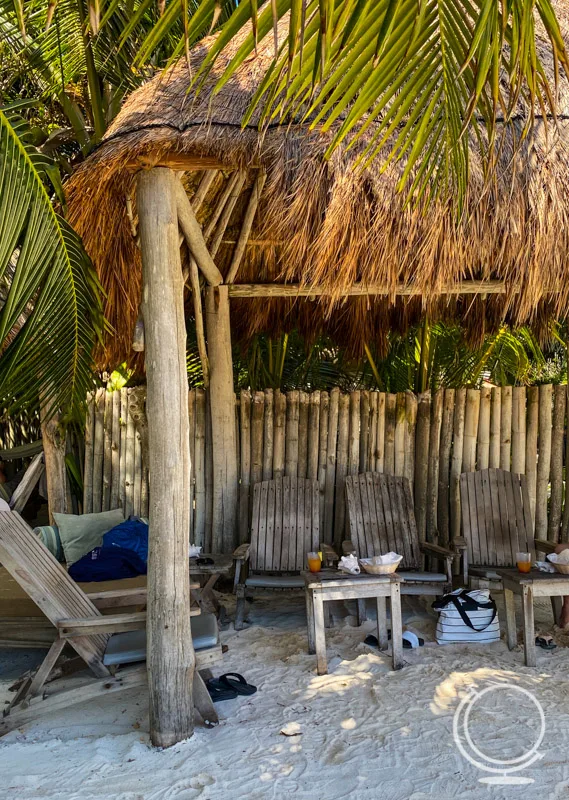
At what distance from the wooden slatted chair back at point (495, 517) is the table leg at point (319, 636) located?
1679 mm

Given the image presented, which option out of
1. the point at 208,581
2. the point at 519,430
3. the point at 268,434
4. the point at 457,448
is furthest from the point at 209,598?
the point at 519,430

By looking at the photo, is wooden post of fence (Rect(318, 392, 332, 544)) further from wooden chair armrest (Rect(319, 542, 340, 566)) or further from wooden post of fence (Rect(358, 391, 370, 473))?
wooden chair armrest (Rect(319, 542, 340, 566))

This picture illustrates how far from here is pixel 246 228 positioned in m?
5.35

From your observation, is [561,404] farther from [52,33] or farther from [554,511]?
[52,33]

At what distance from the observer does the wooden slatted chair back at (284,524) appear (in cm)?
528

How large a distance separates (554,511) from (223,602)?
2776mm

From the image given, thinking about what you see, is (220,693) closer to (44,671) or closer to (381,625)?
(44,671)

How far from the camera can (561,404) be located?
578 cm

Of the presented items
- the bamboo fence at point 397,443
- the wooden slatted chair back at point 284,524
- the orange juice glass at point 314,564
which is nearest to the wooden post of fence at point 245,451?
the bamboo fence at point 397,443

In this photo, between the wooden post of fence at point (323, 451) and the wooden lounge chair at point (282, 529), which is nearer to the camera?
the wooden lounge chair at point (282, 529)

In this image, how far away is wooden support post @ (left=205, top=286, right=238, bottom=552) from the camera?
5.73 meters

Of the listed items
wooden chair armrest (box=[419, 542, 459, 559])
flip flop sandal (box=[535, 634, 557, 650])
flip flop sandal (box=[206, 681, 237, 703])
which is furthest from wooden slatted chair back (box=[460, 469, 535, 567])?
flip flop sandal (box=[206, 681, 237, 703])

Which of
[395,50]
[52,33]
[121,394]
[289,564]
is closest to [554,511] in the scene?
[289,564]

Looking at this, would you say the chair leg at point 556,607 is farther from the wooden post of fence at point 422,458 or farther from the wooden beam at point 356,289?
the wooden beam at point 356,289
